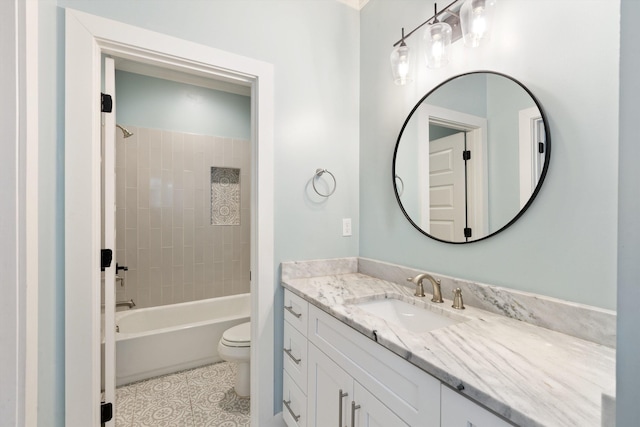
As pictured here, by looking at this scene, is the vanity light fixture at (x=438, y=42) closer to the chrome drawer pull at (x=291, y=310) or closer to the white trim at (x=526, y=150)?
the white trim at (x=526, y=150)

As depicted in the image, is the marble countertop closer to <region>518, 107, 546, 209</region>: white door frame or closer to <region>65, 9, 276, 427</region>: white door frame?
<region>518, 107, 546, 209</region>: white door frame

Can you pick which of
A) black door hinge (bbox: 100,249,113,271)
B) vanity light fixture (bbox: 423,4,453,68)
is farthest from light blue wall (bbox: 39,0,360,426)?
vanity light fixture (bbox: 423,4,453,68)

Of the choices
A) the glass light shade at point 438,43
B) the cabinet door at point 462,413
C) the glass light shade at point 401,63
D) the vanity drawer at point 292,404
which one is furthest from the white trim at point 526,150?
the vanity drawer at point 292,404

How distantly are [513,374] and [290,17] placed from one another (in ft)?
→ 6.43

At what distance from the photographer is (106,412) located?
1.41 meters

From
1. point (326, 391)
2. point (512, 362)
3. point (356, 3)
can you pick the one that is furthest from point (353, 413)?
point (356, 3)

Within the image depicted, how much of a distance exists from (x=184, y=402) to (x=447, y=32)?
262 centimetres

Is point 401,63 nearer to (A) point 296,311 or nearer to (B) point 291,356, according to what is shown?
(A) point 296,311

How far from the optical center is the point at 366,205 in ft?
6.07

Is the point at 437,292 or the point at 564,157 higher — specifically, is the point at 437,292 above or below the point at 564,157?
below

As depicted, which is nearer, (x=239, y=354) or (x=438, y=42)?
(x=438, y=42)

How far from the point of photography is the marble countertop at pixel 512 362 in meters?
0.56

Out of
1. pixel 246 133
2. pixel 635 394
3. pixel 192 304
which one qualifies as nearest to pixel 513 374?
pixel 635 394

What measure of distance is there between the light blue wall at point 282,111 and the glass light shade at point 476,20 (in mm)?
837
